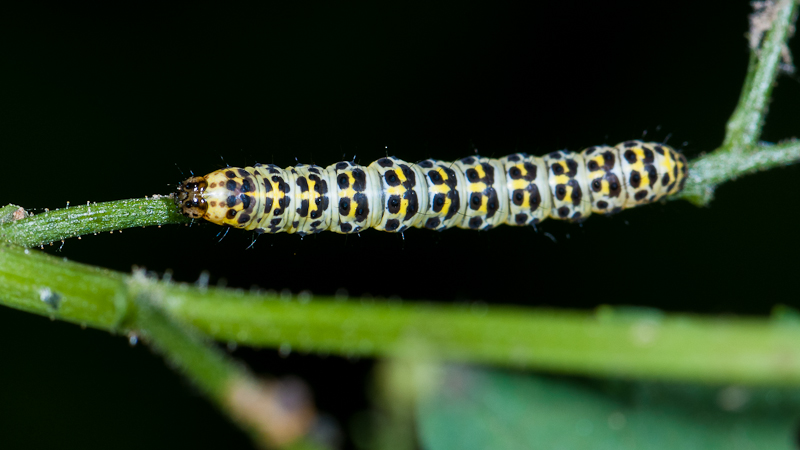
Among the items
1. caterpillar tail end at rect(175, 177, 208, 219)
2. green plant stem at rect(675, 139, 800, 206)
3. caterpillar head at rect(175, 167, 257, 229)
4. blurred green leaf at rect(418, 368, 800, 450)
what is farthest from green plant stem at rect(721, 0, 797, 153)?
caterpillar tail end at rect(175, 177, 208, 219)

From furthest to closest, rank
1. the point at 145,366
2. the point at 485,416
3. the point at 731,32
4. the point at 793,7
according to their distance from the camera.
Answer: the point at 731,32 < the point at 145,366 < the point at 793,7 < the point at 485,416

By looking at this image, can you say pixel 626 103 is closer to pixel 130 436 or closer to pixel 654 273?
pixel 654 273

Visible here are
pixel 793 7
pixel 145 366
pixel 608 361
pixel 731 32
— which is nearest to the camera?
pixel 608 361

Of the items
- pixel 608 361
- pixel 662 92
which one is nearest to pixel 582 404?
pixel 608 361

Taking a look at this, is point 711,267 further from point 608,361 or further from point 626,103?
point 608,361

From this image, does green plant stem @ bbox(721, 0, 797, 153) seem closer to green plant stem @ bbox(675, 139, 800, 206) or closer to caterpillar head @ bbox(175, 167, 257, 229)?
green plant stem @ bbox(675, 139, 800, 206)

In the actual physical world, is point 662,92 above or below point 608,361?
above

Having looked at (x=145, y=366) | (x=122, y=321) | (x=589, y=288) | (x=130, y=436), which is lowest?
(x=122, y=321)

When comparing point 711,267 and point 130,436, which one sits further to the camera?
point 711,267
